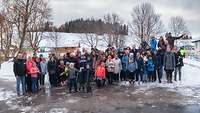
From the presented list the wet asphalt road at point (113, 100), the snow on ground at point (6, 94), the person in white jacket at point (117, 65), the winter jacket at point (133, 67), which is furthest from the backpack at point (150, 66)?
the snow on ground at point (6, 94)

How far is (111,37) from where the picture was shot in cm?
7206

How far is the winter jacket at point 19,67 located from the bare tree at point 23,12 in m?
22.6

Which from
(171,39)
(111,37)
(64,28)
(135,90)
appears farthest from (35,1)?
(64,28)

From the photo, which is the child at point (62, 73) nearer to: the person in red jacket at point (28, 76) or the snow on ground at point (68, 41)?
the person in red jacket at point (28, 76)

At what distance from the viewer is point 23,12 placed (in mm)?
37906

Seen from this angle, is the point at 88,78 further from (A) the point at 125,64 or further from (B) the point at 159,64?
(B) the point at 159,64

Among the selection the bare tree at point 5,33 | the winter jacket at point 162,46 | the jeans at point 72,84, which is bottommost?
the jeans at point 72,84

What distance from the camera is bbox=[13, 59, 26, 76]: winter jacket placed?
49.9 feet

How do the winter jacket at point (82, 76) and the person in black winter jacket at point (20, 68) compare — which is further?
the winter jacket at point (82, 76)

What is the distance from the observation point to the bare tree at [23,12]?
37.9 metres

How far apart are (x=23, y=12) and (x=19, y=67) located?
23614mm

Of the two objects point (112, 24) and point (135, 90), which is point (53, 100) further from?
point (112, 24)

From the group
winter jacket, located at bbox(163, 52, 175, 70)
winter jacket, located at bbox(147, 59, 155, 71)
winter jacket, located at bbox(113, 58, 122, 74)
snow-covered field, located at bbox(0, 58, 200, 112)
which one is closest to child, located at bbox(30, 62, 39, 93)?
snow-covered field, located at bbox(0, 58, 200, 112)

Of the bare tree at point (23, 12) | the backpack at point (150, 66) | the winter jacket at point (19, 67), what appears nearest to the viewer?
the winter jacket at point (19, 67)
